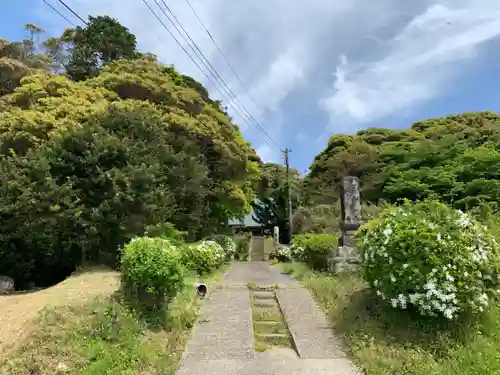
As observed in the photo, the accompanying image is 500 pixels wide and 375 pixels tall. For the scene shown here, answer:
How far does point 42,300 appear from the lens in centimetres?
674

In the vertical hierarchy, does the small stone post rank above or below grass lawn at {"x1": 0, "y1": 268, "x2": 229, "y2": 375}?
above

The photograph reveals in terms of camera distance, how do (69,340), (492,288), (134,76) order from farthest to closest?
1. (134,76)
2. (492,288)
3. (69,340)

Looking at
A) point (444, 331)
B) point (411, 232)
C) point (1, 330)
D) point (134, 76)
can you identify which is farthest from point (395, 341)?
point (134, 76)

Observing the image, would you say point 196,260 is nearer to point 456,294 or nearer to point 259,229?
point 456,294

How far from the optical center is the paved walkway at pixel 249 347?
4.89 metres

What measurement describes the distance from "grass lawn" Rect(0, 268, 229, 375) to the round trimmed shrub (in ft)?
0.96

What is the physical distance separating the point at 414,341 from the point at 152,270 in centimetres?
333

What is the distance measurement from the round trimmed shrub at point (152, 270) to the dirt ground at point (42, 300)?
31.9 inches

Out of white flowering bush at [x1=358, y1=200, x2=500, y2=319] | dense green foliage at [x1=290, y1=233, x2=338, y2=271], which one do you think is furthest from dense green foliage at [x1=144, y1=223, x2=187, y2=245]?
white flowering bush at [x1=358, y1=200, x2=500, y2=319]

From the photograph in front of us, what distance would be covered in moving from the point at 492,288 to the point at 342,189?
21.6ft

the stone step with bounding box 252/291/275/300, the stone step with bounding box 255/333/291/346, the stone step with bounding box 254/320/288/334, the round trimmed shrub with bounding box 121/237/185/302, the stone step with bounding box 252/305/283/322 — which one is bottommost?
Result: the stone step with bounding box 255/333/291/346

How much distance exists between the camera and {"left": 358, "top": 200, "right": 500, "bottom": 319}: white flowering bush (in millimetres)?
5215

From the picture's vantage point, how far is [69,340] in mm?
5012

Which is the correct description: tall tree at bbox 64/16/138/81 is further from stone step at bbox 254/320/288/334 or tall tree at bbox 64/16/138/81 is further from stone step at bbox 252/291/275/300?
stone step at bbox 254/320/288/334
